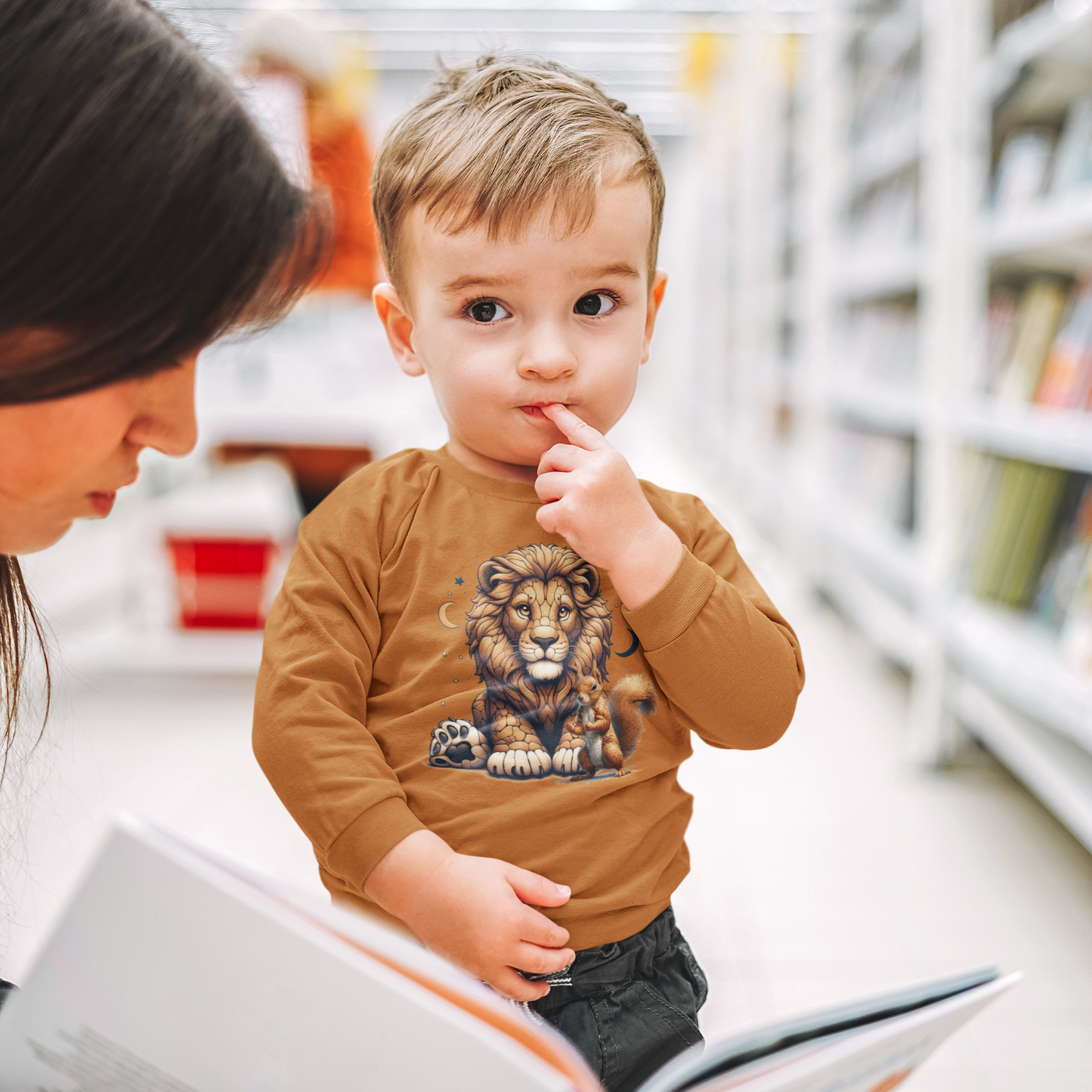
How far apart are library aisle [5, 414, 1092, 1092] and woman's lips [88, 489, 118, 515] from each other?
40 centimetres

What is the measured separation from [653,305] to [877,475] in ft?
7.36

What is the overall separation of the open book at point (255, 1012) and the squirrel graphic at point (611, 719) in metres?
0.20

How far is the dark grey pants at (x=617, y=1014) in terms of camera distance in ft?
2.02

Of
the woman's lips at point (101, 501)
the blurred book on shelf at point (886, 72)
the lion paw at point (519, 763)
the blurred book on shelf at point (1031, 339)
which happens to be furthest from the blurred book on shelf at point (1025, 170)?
the woman's lips at point (101, 501)

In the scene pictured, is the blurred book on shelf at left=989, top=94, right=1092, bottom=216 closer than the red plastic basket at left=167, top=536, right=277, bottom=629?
Yes

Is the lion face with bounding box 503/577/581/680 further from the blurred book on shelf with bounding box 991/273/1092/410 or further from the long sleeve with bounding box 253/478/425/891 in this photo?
the blurred book on shelf with bounding box 991/273/1092/410

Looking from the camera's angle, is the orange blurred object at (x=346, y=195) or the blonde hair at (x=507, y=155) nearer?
the blonde hair at (x=507, y=155)

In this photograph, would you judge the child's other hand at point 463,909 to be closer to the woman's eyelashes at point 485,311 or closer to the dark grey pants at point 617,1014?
the dark grey pants at point 617,1014

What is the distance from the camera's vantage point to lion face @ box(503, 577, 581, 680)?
0.61 metres

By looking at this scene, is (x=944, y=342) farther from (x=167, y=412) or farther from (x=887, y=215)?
(x=167, y=412)

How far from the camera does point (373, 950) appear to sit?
15.6 inches

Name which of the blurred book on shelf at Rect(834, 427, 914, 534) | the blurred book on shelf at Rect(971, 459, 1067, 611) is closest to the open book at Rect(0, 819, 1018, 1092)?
the blurred book on shelf at Rect(971, 459, 1067, 611)

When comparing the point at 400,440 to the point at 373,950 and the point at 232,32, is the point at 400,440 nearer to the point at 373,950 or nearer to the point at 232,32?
the point at 232,32

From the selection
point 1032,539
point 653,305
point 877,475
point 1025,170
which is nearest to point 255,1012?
point 653,305
